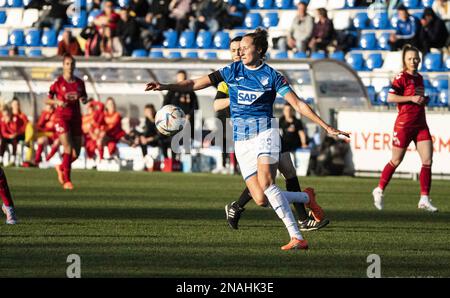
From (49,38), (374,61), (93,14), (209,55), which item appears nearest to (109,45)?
(209,55)

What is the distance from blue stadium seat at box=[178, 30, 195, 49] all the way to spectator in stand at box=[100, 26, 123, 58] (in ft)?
5.69

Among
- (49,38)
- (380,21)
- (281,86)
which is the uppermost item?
(380,21)

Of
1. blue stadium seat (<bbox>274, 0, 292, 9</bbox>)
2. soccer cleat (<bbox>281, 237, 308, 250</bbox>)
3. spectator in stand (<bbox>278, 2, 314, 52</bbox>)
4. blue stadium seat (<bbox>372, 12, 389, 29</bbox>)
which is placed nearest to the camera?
soccer cleat (<bbox>281, 237, 308, 250</bbox>)

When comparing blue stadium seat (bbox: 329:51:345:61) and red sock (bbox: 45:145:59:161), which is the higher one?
blue stadium seat (bbox: 329:51:345:61)

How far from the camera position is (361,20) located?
30.6 meters

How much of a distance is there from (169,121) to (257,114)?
1457 millimetres

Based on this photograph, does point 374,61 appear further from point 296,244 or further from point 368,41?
point 296,244

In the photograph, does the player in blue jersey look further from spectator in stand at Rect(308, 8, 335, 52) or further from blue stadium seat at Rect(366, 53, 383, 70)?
blue stadium seat at Rect(366, 53, 383, 70)

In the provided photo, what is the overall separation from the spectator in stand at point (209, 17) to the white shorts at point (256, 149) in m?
20.3

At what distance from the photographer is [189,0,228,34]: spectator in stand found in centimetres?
3256

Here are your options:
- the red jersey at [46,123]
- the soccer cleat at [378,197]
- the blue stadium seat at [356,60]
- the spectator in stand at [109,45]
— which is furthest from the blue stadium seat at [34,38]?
the soccer cleat at [378,197]

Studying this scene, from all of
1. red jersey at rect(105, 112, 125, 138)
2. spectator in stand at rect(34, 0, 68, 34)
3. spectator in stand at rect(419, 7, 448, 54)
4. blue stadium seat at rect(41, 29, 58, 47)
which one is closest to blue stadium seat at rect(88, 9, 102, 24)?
spectator in stand at rect(34, 0, 68, 34)

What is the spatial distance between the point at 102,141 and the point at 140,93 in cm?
154
